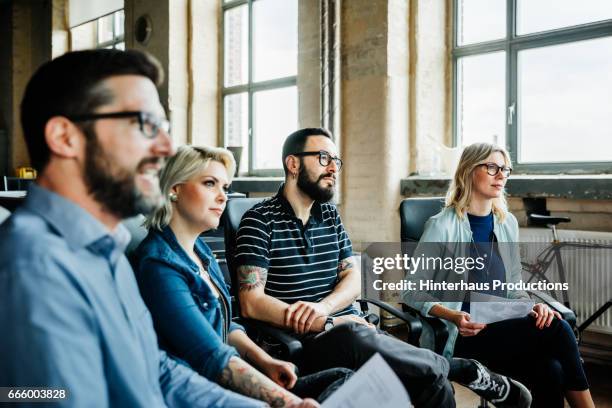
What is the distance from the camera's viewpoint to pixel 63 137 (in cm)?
86

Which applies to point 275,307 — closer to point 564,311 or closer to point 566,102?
point 564,311

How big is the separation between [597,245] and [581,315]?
48 centimetres

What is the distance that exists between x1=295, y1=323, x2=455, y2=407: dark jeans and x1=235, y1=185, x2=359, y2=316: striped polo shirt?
1.34ft

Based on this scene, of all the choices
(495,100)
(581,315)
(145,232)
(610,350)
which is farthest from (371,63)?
(145,232)

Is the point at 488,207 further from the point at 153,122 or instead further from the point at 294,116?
the point at 294,116

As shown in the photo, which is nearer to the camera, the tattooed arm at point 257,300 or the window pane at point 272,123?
the tattooed arm at point 257,300

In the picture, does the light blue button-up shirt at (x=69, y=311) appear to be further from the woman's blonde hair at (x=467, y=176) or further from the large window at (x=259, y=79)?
the large window at (x=259, y=79)

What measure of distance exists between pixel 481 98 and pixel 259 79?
2.54 meters

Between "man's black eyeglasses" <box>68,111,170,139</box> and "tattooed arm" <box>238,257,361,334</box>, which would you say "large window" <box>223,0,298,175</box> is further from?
"man's black eyeglasses" <box>68,111,170,139</box>

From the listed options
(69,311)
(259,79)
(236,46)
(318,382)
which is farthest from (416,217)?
(236,46)

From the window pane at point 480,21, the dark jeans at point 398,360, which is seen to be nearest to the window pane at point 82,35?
the window pane at point 480,21

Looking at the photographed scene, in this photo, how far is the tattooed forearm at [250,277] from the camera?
206 cm

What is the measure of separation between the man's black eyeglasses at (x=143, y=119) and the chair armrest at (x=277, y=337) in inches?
41.0

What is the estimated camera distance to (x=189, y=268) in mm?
1495
